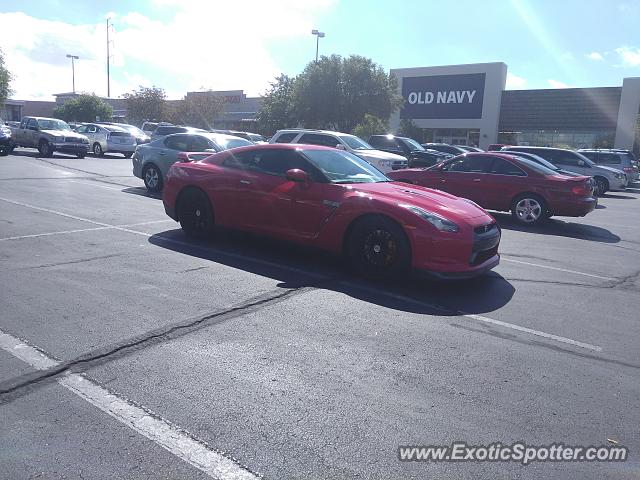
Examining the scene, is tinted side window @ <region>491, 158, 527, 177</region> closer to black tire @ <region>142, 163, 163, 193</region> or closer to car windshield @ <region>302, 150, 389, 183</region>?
car windshield @ <region>302, 150, 389, 183</region>

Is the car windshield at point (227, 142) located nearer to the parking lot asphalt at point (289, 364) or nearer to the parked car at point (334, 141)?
the parked car at point (334, 141)

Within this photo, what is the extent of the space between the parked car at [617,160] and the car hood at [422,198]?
1997 cm

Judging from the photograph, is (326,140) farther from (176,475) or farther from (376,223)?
(176,475)

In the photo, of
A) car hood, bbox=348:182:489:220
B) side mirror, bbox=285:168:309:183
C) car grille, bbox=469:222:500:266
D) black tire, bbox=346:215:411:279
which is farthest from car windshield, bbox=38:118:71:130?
car grille, bbox=469:222:500:266

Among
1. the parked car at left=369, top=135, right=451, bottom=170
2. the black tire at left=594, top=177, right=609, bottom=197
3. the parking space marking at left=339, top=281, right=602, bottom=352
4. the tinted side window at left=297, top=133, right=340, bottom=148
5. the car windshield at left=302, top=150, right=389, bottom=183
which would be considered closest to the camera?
the parking space marking at left=339, top=281, right=602, bottom=352

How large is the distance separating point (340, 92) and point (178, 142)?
27733 millimetres

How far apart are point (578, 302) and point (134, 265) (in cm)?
508

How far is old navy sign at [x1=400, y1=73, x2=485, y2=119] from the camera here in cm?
4825

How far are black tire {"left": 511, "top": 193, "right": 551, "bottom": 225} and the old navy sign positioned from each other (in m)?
38.0

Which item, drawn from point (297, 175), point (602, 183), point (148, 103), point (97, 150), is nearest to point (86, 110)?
point (148, 103)

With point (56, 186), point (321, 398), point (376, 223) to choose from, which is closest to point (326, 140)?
point (56, 186)

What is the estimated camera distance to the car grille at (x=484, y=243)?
6.27 metres

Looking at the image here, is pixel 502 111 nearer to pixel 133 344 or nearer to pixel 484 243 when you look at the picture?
pixel 484 243

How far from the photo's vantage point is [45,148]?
23.9m
